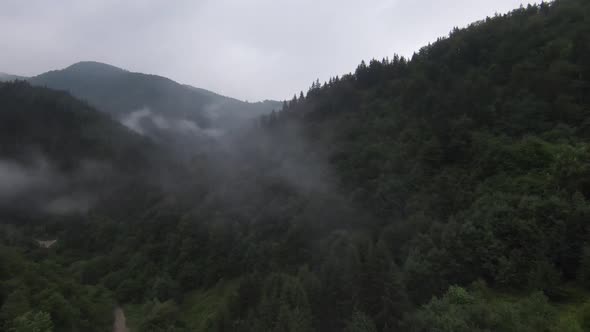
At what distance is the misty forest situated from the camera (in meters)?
27.1

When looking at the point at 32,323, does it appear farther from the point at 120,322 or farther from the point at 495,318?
the point at 495,318

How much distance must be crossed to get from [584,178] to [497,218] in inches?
293

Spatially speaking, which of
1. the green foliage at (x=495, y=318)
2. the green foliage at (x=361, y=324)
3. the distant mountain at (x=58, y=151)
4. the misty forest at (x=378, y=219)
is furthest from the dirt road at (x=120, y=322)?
the distant mountain at (x=58, y=151)

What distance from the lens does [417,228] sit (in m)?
39.2

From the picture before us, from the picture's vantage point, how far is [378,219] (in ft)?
164

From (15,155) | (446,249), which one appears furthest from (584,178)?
(15,155)

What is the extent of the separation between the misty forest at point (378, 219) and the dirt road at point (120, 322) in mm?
455

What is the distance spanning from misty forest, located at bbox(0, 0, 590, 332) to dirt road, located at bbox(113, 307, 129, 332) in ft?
1.49

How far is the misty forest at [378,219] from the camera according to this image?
27.1m

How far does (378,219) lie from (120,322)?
47.9 meters

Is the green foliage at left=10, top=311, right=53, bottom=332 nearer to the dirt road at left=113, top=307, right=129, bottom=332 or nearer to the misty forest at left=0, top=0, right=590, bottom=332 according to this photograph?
the misty forest at left=0, top=0, right=590, bottom=332

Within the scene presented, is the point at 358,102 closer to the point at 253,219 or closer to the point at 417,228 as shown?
the point at 253,219

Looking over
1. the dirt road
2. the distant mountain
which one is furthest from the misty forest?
the distant mountain

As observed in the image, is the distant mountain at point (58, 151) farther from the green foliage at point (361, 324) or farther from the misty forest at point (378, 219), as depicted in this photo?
the green foliage at point (361, 324)
